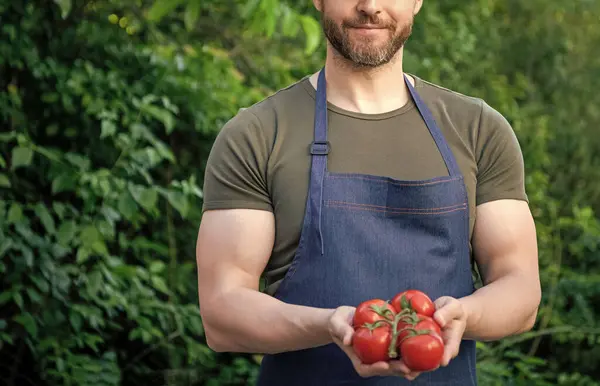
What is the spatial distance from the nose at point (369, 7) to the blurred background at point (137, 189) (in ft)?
5.40

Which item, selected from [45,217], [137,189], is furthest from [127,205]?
[45,217]

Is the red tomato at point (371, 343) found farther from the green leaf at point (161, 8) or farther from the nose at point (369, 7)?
the green leaf at point (161, 8)

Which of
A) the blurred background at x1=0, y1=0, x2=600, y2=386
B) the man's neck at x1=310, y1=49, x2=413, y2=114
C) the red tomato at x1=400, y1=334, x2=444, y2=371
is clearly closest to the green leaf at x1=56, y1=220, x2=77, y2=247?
the blurred background at x1=0, y1=0, x2=600, y2=386

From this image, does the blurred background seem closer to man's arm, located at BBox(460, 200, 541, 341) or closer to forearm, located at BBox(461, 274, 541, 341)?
man's arm, located at BBox(460, 200, 541, 341)

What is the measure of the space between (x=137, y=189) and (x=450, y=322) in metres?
2.31

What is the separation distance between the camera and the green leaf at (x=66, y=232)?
4.15 metres

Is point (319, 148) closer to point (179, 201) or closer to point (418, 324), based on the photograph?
point (418, 324)

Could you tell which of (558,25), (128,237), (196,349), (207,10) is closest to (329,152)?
(196,349)

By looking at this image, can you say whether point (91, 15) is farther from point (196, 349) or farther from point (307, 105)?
point (307, 105)

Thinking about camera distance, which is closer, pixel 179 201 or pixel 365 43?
pixel 365 43

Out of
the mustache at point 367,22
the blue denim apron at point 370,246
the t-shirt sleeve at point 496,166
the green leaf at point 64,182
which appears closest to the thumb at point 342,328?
the blue denim apron at point 370,246

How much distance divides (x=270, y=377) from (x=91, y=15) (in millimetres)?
2969

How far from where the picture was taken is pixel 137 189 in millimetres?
4258

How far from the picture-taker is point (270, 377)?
2.53 meters
